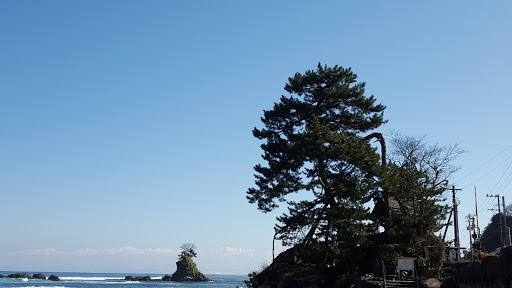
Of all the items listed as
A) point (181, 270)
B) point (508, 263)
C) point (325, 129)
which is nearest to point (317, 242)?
point (325, 129)

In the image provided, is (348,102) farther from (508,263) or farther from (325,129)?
(508,263)

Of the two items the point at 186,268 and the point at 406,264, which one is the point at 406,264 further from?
the point at 186,268

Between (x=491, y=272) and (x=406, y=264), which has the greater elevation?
(x=491, y=272)

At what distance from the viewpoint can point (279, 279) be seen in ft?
134

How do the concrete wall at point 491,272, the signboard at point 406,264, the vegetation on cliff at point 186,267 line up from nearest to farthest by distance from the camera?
A: 1. the concrete wall at point 491,272
2. the signboard at point 406,264
3. the vegetation on cliff at point 186,267

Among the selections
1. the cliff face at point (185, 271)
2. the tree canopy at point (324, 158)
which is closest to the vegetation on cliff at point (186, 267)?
the cliff face at point (185, 271)

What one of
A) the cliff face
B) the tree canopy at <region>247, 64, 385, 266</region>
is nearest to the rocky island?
the cliff face

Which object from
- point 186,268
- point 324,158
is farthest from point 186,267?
point 324,158

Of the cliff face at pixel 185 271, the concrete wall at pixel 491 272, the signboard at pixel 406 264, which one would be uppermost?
the concrete wall at pixel 491 272

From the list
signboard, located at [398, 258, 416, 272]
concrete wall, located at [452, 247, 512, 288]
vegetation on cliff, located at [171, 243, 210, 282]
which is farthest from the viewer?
vegetation on cliff, located at [171, 243, 210, 282]

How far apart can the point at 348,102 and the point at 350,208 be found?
442 inches

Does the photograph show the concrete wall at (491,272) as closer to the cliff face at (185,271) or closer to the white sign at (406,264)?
the white sign at (406,264)

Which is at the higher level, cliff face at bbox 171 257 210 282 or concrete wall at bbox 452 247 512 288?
concrete wall at bbox 452 247 512 288

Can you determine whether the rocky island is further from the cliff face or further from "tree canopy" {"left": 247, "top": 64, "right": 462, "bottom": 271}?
"tree canopy" {"left": 247, "top": 64, "right": 462, "bottom": 271}
